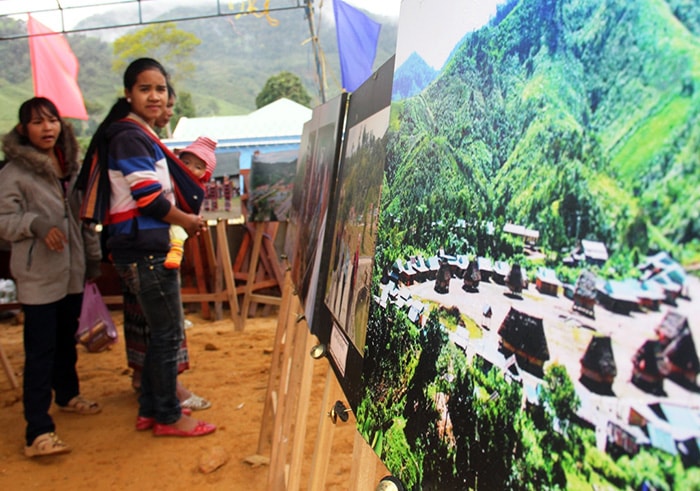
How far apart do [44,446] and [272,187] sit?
11.4ft

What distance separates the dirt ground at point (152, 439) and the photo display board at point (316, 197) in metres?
1.18

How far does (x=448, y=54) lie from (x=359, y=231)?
60 centimetres

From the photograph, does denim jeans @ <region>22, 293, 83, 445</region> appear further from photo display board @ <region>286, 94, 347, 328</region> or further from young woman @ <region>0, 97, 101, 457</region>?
photo display board @ <region>286, 94, 347, 328</region>

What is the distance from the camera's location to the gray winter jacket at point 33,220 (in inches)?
121

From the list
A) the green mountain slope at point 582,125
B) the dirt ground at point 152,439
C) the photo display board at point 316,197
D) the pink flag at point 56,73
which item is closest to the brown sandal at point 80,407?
the dirt ground at point 152,439

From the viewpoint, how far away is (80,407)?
377cm

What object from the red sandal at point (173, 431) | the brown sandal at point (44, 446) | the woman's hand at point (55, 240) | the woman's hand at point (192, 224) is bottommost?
the brown sandal at point (44, 446)

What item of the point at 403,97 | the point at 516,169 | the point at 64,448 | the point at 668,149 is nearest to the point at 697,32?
the point at 668,149

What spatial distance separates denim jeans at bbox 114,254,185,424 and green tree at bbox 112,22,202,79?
113 ft

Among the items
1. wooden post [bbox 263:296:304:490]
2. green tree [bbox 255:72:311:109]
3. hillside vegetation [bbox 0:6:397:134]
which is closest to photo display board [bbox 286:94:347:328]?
wooden post [bbox 263:296:304:490]

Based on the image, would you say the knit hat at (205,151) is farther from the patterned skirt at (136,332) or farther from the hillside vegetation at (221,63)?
the hillside vegetation at (221,63)

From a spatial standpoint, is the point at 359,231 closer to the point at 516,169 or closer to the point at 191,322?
the point at 516,169

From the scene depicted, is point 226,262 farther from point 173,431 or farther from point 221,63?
point 221,63

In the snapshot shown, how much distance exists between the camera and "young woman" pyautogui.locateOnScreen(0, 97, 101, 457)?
307cm
